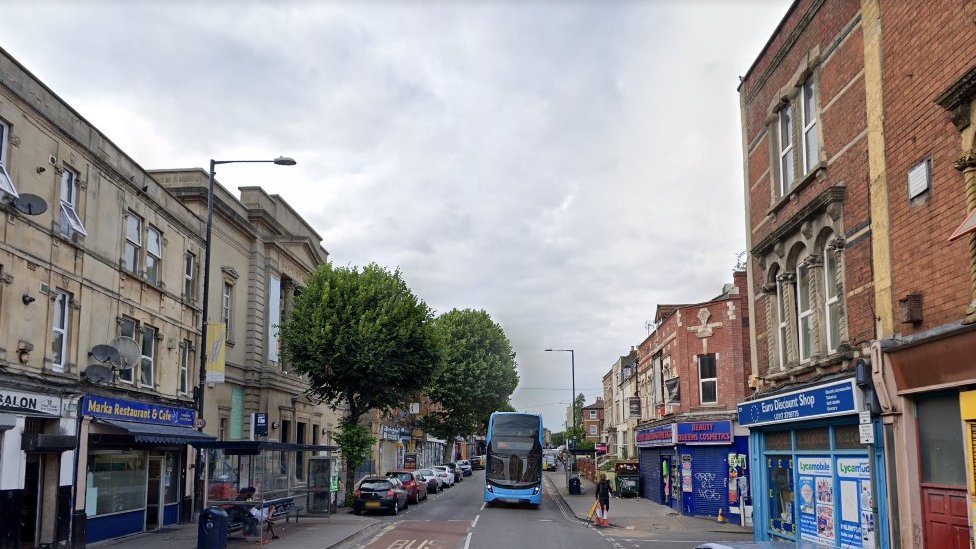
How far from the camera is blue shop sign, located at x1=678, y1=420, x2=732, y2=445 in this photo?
29.2m

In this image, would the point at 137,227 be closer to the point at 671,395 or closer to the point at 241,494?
the point at 241,494

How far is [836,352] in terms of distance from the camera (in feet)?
47.9

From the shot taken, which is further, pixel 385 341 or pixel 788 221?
pixel 385 341

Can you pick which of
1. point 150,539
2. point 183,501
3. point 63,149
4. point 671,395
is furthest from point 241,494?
point 671,395

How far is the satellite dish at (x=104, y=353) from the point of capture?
62.9ft

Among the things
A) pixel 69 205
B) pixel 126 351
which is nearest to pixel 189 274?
pixel 126 351

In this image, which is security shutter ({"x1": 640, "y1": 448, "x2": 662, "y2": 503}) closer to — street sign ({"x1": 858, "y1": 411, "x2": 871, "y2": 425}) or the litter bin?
the litter bin

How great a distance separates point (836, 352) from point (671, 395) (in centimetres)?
1933

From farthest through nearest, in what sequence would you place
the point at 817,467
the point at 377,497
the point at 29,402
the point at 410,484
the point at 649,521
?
the point at 410,484 < the point at 377,497 < the point at 649,521 < the point at 29,402 < the point at 817,467

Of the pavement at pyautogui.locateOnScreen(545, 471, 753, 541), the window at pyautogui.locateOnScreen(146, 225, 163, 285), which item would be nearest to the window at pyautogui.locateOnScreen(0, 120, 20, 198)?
the window at pyautogui.locateOnScreen(146, 225, 163, 285)

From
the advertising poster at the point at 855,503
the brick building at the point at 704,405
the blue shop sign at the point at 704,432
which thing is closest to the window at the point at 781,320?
the advertising poster at the point at 855,503

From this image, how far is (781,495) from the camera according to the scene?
58.6ft

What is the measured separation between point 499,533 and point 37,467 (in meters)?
12.2

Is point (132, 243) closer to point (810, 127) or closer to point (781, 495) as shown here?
point (810, 127)
